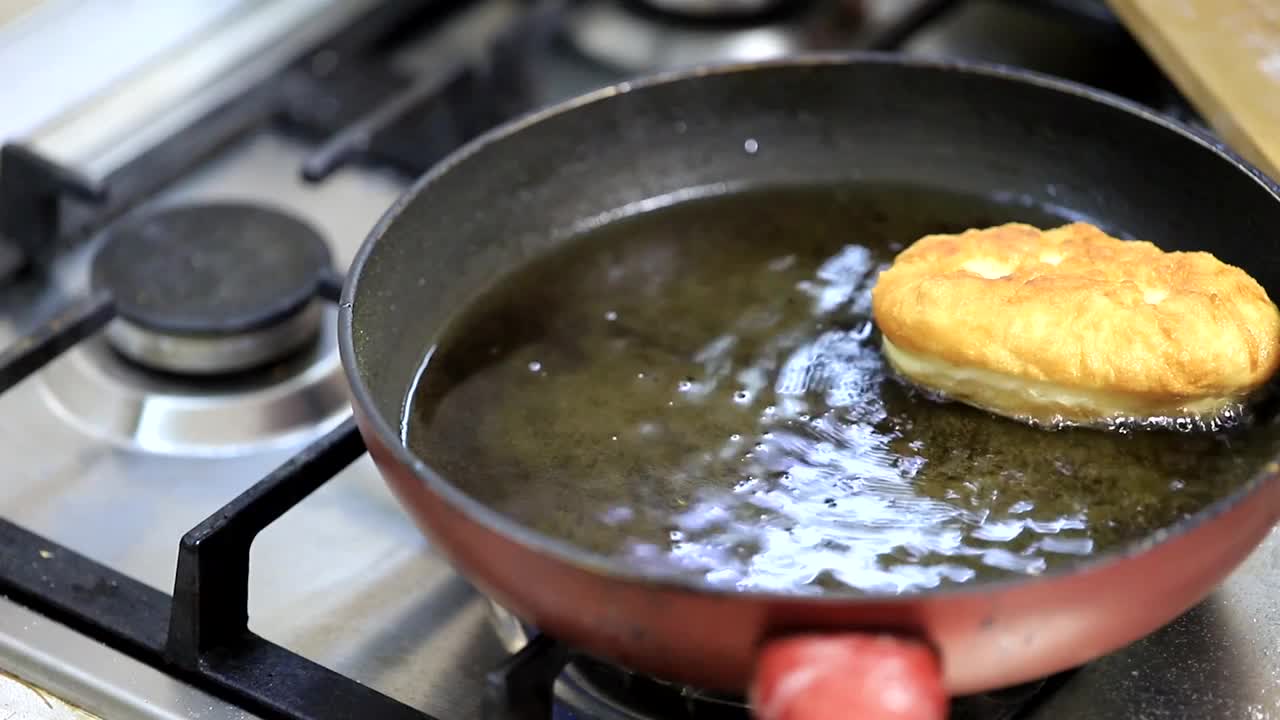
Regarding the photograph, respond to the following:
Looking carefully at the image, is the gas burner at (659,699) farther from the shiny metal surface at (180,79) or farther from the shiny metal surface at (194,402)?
the shiny metal surface at (180,79)

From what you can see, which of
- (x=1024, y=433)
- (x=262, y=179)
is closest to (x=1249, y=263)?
(x=1024, y=433)


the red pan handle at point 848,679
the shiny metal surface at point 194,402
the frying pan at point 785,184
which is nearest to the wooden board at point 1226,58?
the frying pan at point 785,184

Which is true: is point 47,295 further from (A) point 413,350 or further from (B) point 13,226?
(A) point 413,350

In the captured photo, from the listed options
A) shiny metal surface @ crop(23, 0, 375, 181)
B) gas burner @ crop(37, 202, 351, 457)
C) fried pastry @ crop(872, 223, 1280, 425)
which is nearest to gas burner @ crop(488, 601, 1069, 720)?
fried pastry @ crop(872, 223, 1280, 425)

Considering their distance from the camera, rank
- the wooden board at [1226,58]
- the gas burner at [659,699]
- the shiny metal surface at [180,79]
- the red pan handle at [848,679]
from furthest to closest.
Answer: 1. the shiny metal surface at [180,79]
2. the wooden board at [1226,58]
3. the gas burner at [659,699]
4. the red pan handle at [848,679]

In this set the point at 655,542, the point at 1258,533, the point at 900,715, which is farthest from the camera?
the point at 655,542
